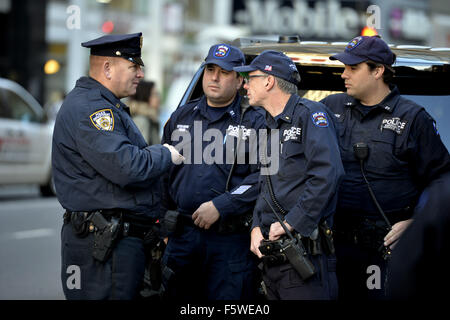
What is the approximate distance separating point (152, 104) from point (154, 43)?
27127 millimetres

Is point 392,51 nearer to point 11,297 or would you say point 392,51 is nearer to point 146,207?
point 146,207

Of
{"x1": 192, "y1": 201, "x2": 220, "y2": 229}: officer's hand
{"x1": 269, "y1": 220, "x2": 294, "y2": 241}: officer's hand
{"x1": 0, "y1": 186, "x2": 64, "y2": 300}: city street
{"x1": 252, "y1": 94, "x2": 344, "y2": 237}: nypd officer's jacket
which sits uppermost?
{"x1": 252, "y1": 94, "x2": 344, "y2": 237}: nypd officer's jacket

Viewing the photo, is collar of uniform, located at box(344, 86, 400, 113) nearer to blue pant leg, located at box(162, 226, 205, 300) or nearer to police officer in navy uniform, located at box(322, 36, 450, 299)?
police officer in navy uniform, located at box(322, 36, 450, 299)

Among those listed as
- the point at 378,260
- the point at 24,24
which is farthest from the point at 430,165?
the point at 24,24

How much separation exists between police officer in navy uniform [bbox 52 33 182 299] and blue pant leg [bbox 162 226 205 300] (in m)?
0.78

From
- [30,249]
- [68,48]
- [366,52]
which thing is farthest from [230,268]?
[68,48]

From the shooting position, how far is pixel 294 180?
13.2 feet

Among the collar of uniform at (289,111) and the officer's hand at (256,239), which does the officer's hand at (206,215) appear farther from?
the collar of uniform at (289,111)

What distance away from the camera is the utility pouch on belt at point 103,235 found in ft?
13.2

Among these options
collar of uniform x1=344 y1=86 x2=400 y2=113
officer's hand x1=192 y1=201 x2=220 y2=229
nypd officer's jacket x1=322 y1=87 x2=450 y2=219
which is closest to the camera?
nypd officer's jacket x1=322 y1=87 x2=450 y2=219

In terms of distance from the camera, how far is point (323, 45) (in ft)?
16.2

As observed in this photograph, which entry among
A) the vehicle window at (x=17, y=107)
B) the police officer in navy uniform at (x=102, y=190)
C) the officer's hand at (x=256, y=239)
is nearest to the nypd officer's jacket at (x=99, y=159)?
the police officer in navy uniform at (x=102, y=190)

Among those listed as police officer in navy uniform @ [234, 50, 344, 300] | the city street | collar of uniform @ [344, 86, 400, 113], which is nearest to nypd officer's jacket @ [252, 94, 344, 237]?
police officer in navy uniform @ [234, 50, 344, 300]

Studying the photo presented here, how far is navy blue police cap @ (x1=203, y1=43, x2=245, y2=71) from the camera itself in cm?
487
